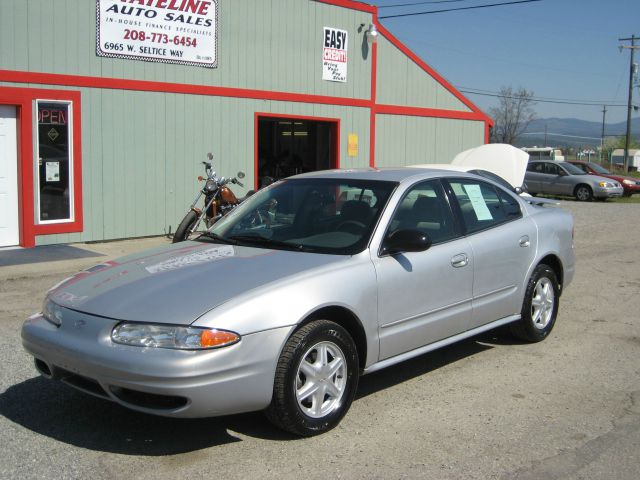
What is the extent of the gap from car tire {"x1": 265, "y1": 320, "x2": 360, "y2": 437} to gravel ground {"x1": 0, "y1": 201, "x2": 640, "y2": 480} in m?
0.13

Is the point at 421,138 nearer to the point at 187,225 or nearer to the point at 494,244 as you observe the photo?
the point at 187,225

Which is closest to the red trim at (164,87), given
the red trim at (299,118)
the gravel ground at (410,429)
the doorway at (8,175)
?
the red trim at (299,118)

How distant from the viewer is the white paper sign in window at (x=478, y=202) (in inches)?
237

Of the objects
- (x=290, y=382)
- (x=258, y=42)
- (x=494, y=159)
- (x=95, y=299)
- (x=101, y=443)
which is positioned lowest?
(x=101, y=443)

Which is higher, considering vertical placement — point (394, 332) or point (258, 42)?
point (258, 42)

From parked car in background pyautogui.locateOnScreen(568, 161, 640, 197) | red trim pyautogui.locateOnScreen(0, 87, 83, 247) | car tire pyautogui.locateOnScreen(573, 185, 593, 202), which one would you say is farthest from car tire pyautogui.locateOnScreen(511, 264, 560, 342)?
parked car in background pyautogui.locateOnScreen(568, 161, 640, 197)

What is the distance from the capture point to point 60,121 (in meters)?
11.9

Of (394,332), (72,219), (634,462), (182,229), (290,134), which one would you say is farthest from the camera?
(290,134)

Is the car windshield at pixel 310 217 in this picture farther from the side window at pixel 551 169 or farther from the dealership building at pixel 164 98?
the side window at pixel 551 169

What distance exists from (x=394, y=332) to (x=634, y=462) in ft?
5.32

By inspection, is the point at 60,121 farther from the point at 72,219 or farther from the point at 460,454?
the point at 460,454

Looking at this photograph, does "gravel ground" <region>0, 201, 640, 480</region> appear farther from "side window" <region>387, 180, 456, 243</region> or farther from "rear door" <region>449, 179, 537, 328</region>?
"side window" <region>387, 180, 456, 243</region>

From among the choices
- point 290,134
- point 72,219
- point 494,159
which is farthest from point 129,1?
point 494,159

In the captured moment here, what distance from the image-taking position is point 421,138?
17859 millimetres
